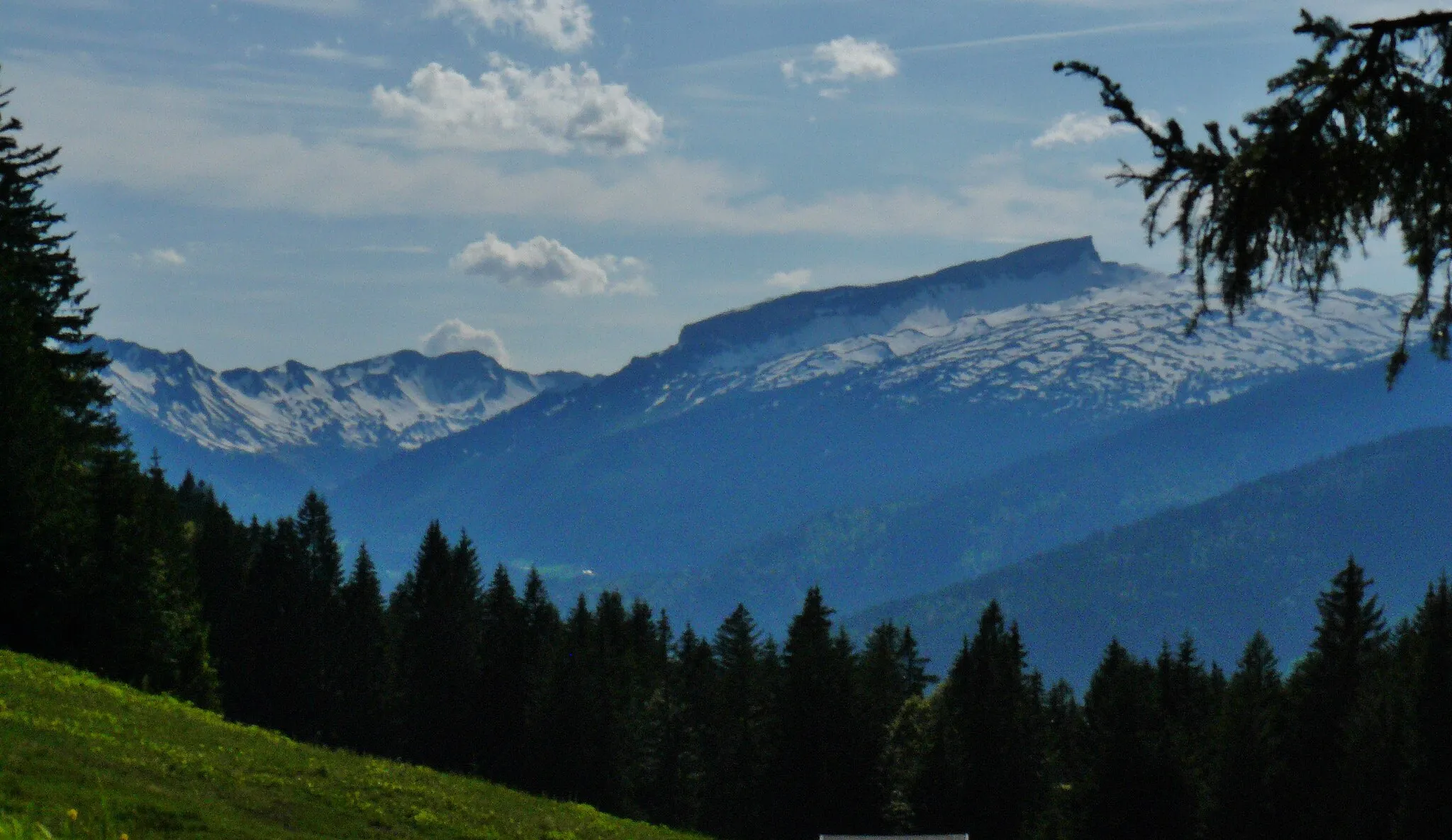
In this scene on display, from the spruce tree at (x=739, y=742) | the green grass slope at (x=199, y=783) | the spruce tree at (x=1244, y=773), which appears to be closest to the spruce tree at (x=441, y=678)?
the spruce tree at (x=739, y=742)

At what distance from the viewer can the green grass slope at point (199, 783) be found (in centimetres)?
1941

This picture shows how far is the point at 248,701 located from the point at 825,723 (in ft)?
125

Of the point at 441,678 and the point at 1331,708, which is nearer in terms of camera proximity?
the point at 1331,708

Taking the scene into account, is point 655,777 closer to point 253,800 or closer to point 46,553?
point 46,553

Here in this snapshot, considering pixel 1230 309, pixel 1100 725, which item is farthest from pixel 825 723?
pixel 1230 309

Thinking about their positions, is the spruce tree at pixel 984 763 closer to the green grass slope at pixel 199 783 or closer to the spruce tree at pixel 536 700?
the spruce tree at pixel 536 700

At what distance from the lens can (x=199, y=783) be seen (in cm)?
2486

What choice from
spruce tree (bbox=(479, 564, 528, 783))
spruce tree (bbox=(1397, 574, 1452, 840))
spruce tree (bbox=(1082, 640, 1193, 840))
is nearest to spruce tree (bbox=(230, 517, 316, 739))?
spruce tree (bbox=(479, 564, 528, 783))

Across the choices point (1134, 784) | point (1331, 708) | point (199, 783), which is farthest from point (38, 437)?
point (1331, 708)

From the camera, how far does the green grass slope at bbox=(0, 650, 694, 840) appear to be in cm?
1941

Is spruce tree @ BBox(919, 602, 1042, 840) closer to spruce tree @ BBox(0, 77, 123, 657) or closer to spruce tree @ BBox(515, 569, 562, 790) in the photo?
spruce tree @ BBox(515, 569, 562, 790)

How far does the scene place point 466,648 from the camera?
3551 inches

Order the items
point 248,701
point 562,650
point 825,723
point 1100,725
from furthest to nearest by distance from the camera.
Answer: point 248,701 < point 562,650 < point 825,723 < point 1100,725

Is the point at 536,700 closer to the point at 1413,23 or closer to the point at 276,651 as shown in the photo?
the point at 276,651
